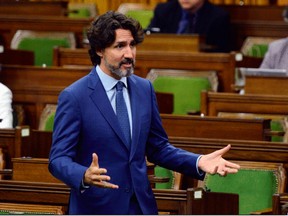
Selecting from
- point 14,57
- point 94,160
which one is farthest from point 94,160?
point 14,57

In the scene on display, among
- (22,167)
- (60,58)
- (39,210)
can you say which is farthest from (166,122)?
(60,58)

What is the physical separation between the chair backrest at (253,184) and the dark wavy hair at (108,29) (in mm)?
1166

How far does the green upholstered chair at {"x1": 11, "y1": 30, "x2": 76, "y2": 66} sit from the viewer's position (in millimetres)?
6254

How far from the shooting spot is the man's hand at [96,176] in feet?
8.38

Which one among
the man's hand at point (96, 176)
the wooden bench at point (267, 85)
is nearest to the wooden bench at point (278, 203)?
the man's hand at point (96, 176)

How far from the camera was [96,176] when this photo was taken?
2.57 m

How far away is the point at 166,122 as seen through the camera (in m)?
4.40

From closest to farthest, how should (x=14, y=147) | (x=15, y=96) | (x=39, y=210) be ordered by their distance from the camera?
(x=39, y=210), (x=14, y=147), (x=15, y=96)

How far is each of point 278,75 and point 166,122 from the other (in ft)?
2.62

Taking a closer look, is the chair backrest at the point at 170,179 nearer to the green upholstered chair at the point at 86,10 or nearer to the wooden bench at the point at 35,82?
the wooden bench at the point at 35,82

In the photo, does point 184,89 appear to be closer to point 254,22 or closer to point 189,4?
point 189,4

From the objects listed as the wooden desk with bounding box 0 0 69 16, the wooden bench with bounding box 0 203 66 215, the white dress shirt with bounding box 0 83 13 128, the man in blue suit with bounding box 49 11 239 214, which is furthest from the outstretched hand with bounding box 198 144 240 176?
the wooden desk with bounding box 0 0 69 16

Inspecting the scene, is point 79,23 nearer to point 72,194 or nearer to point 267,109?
point 267,109

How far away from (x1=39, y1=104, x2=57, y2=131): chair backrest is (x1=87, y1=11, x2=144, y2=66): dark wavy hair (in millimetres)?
1776
